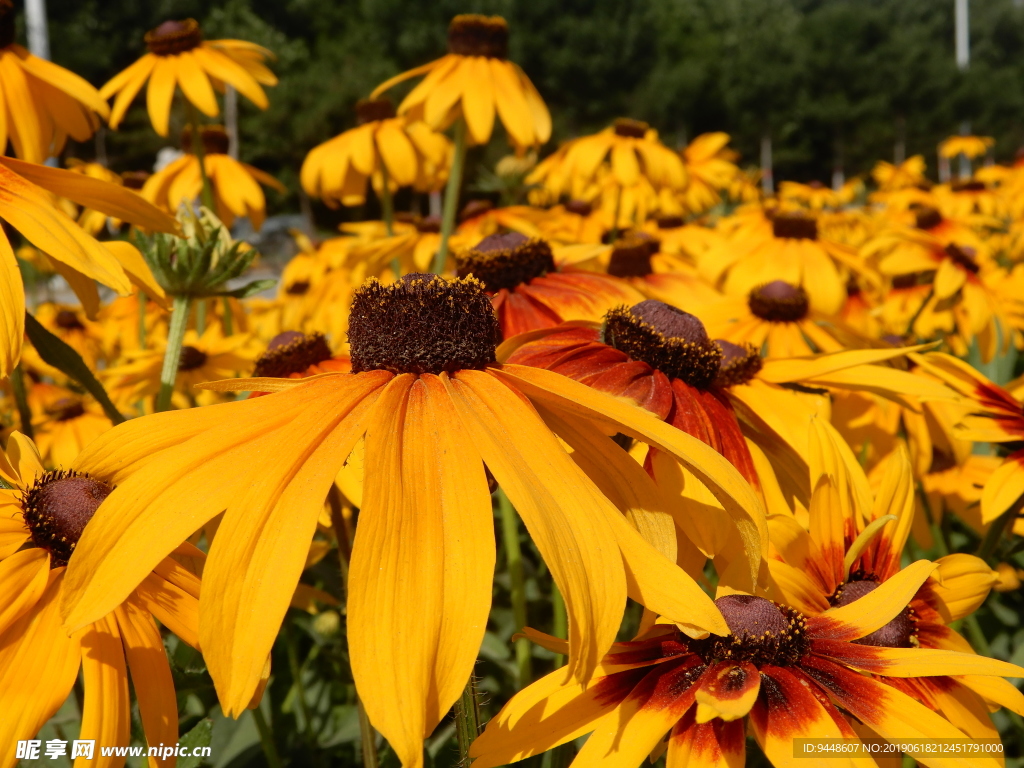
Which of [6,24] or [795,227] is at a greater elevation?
[6,24]

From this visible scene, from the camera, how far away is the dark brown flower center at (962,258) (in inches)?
108

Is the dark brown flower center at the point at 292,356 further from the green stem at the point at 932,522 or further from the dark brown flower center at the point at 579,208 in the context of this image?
the dark brown flower center at the point at 579,208

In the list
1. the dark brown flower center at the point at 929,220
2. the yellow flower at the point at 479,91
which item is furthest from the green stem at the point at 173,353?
the dark brown flower center at the point at 929,220

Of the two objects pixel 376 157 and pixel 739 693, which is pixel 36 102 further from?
pixel 376 157

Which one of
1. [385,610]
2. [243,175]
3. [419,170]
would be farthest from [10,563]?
[419,170]

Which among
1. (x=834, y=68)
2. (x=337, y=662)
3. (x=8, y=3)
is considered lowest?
(x=834, y=68)

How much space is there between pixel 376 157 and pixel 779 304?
200 centimetres

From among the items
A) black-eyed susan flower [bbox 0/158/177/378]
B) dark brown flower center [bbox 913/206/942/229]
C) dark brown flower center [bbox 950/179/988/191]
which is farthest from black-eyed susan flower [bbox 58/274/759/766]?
dark brown flower center [bbox 950/179/988/191]

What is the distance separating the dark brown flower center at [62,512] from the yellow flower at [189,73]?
6.10 ft

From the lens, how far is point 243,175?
3.35m

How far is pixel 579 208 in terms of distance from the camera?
174 inches

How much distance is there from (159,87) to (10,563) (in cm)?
225

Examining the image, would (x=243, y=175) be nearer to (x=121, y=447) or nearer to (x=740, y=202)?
(x=121, y=447)

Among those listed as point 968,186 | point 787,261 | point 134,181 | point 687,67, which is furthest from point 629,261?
point 687,67
